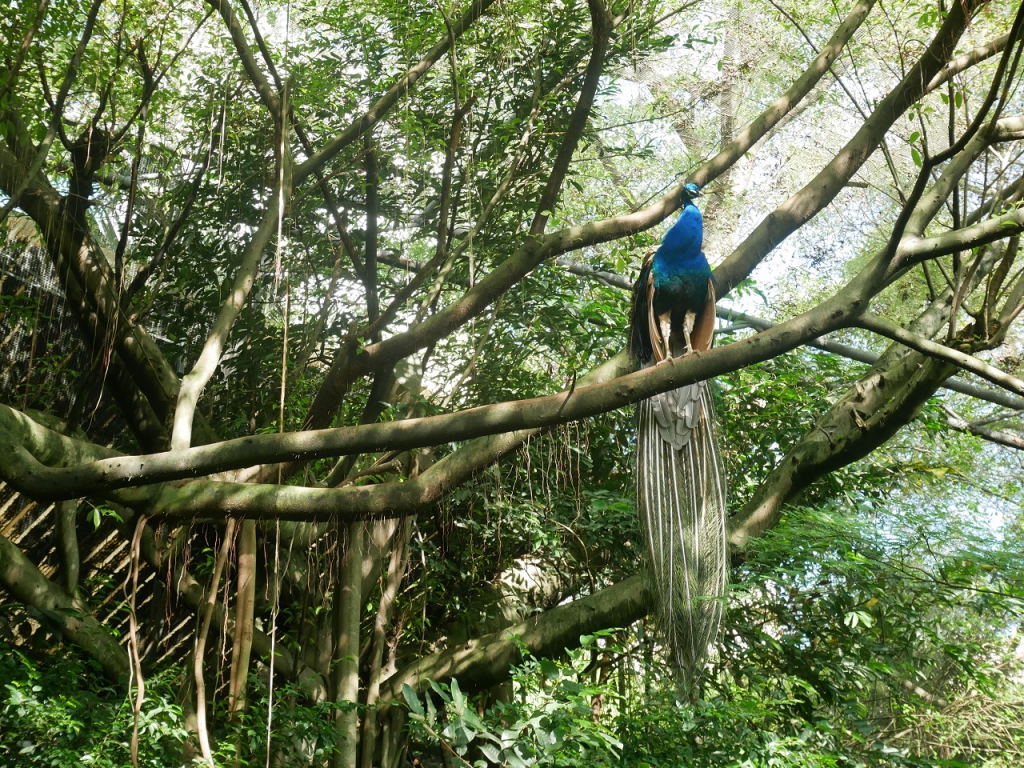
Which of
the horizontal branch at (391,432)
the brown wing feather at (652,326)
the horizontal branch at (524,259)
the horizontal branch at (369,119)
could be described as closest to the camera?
the horizontal branch at (391,432)

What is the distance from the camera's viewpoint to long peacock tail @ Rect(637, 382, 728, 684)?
3082 mm

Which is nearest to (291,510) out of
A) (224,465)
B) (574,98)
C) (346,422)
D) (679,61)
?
(224,465)

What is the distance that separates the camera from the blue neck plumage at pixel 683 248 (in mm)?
3830

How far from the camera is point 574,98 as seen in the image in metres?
4.29

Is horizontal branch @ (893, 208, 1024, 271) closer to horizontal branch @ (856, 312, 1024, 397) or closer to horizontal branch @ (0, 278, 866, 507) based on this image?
horizontal branch @ (856, 312, 1024, 397)

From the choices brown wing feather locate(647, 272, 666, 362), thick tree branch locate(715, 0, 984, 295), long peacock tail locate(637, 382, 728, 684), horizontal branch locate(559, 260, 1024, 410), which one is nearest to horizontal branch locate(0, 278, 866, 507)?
thick tree branch locate(715, 0, 984, 295)

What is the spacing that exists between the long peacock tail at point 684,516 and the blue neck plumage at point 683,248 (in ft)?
1.87

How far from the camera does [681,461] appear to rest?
357 centimetres

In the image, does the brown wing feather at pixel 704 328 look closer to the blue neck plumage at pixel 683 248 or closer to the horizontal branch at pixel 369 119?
the blue neck plumage at pixel 683 248

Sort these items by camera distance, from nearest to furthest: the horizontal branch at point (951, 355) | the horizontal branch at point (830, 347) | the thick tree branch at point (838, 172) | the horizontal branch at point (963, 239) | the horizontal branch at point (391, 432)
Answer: the horizontal branch at point (391, 432) → the horizontal branch at point (963, 239) → the horizontal branch at point (951, 355) → the thick tree branch at point (838, 172) → the horizontal branch at point (830, 347)

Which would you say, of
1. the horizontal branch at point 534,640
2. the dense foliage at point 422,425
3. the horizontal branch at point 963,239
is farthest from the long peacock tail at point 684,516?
the horizontal branch at point 963,239

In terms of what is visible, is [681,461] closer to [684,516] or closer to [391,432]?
[684,516]

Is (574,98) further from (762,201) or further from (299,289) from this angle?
(762,201)

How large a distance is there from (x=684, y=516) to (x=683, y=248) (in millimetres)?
1227
